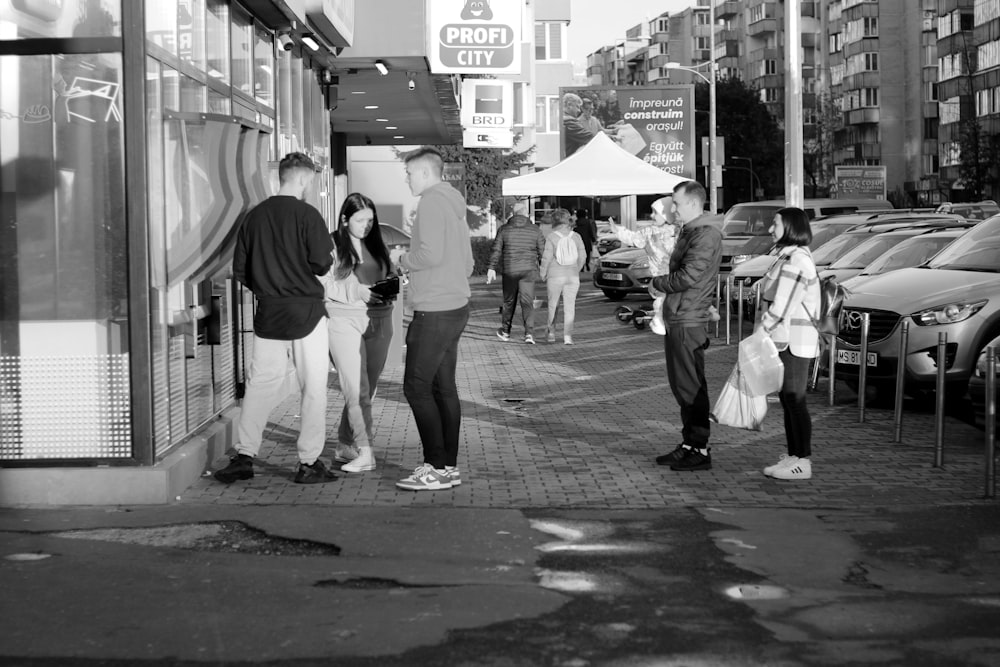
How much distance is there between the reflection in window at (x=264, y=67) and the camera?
1257 cm

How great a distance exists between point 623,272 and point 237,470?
20.9m

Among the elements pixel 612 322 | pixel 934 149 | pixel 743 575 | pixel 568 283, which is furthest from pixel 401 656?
pixel 934 149

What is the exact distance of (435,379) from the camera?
842 cm

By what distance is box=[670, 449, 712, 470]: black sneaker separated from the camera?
9.27 metres

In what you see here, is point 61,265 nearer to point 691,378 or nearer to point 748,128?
point 691,378

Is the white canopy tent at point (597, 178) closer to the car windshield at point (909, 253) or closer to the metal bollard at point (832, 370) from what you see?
the car windshield at point (909, 253)

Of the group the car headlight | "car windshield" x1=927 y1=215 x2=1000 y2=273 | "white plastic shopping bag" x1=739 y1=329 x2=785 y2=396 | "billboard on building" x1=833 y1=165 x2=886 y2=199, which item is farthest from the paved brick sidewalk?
"billboard on building" x1=833 y1=165 x2=886 y2=199

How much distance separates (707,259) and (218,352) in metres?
3.45

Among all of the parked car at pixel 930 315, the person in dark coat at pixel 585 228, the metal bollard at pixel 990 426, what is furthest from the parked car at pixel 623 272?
the metal bollard at pixel 990 426

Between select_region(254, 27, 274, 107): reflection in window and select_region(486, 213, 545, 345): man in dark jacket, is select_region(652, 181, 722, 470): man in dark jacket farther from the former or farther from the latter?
select_region(486, 213, 545, 345): man in dark jacket

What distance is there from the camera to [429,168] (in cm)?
835

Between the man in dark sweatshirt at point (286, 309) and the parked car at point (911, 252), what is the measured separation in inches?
366

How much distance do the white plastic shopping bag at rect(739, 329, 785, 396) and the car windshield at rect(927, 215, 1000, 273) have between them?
445cm

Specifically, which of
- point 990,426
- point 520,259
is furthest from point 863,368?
point 520,259
